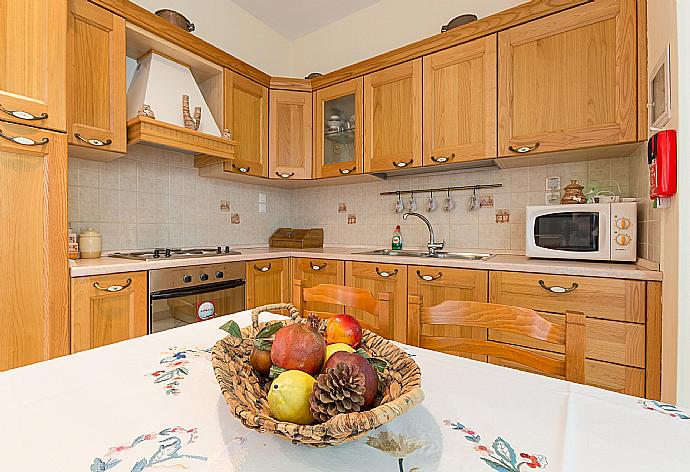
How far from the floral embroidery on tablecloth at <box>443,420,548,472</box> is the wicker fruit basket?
0.12 m

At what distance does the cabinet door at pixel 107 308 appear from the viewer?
5.40 feet

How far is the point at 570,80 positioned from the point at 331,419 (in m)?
2.24

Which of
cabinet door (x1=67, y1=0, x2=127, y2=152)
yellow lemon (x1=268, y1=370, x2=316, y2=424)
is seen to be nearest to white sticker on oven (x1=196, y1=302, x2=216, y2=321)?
cabinet door (x1=67, y1=0, x2=127, y2=152)

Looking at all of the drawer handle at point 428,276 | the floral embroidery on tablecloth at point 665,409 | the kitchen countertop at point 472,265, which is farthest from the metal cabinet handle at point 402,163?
the floral embroidery on tablecloth at point 665,409

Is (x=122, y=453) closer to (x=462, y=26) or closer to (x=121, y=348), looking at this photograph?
(x=121, y=348)

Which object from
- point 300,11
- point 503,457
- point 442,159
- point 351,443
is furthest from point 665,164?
point 300,11

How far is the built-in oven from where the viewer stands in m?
1.94

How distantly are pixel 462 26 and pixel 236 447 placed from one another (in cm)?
252

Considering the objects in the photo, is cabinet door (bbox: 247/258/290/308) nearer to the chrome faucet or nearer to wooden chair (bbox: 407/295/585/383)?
the chrome faucet

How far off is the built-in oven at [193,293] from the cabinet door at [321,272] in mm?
484

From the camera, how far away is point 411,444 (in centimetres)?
47

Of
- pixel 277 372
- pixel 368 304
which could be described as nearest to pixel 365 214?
pixel 368 304

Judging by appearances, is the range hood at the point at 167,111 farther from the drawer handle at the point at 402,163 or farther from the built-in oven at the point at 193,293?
the drawer handle at the point at 402,163

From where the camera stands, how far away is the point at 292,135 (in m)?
2.99
